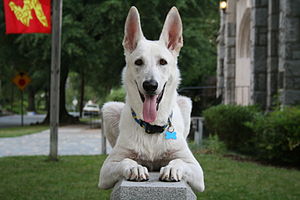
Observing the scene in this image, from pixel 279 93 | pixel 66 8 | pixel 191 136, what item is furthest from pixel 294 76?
pixel 66 8

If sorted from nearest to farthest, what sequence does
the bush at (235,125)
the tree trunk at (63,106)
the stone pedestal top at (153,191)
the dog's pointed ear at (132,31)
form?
1. the stone pedestal top at (153,191)
2. the dog's pointed ear at (132,31)
3. the bush at (235,125)
4. the tree trunk at (63,106)

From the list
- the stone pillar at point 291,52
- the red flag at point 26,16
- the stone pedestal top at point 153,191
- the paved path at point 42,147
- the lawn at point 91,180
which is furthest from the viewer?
the paved path at point 42,147

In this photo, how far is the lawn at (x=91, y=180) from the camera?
653 cm

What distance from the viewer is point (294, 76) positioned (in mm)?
10312

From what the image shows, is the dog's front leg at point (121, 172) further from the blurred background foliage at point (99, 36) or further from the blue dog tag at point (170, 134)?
the blurred background foliage at point (99, 36)

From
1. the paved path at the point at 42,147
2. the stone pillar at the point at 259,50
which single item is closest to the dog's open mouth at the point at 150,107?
the paved path at the point at 42,147

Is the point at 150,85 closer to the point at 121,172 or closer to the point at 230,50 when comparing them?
the point at 121,172

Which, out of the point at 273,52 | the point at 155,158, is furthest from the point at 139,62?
the point at 273,52

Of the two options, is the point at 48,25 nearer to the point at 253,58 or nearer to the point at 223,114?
the point at 223,114

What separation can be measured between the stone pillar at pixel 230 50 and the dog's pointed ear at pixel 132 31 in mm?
15528

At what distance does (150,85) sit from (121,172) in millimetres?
697

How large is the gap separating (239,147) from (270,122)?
2758 mm

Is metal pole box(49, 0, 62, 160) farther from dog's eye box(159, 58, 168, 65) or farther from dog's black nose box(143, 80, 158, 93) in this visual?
dog's black nose box(143, 80, 158, 93)

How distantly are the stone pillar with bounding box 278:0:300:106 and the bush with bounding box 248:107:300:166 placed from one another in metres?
1.36
